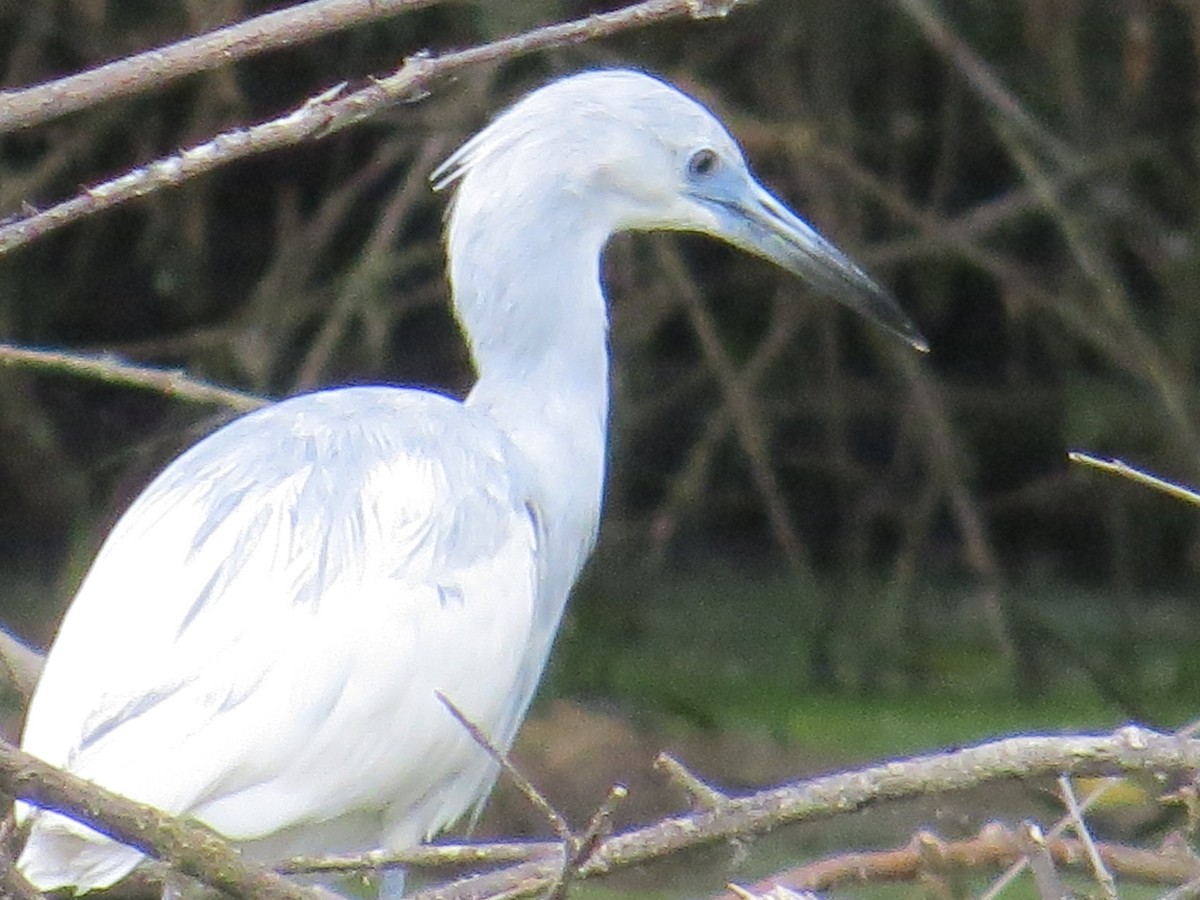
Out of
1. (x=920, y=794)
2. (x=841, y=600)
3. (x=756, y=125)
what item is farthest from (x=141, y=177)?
(x=841, y=600)

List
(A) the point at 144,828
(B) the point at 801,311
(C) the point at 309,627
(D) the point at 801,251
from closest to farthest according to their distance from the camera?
1. (A) the point at 144,828
2. (C) the point at 309,627
3. (D) the point at 801,251
4. (B) the point at 801,311

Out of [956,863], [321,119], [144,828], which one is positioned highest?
Answer: [321,119]

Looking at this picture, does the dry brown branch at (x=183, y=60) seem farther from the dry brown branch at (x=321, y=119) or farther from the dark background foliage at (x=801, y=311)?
the dark background foliage at (x=801, y=311)

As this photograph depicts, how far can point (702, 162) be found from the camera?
2.10m

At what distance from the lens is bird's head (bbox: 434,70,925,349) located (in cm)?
205

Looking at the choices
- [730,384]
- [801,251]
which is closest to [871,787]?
[801,251]

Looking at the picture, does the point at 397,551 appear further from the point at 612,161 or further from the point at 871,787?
the point at 871,787

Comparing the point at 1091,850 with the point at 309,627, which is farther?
the point at 309,627

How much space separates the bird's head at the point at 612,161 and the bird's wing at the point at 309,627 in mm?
228

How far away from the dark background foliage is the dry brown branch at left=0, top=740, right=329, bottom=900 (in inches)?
79.3

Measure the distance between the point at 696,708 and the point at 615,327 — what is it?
64 centimetres

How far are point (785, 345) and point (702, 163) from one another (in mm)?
1688

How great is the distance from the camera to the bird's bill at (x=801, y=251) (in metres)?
2.15

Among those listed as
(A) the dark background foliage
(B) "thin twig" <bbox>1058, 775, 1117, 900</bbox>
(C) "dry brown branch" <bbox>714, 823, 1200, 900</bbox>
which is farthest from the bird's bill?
(B) "thin twig" <bbox>1058, 775, 1117, 900</bbox>
